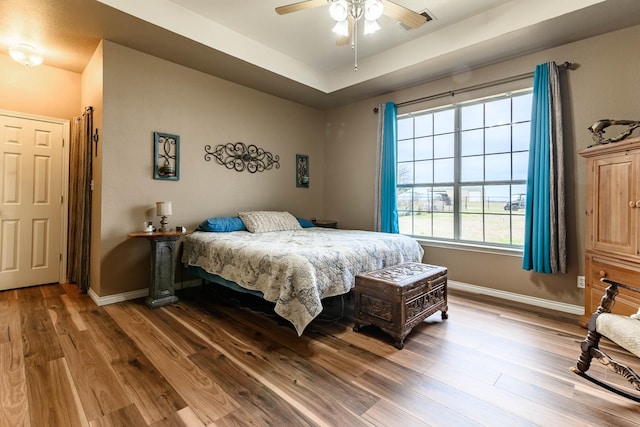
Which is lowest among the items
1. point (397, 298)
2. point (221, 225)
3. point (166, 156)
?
point (397, 298)

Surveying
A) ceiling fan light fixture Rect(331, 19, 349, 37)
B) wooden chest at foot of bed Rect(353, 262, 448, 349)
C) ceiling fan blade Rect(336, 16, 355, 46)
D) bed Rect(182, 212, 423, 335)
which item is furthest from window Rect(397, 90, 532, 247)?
ceiling fan light fixture Rect(331, 19, 349, 37)

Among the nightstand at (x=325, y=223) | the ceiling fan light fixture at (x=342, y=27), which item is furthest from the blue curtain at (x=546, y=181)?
the nightstand at (x=325, y=223)

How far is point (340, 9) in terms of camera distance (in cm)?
218

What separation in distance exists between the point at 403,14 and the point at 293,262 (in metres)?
2.01

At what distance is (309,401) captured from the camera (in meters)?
1.63

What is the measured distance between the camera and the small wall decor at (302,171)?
4.99 metres

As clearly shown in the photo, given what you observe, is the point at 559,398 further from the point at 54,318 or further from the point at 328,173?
the point at 328,173

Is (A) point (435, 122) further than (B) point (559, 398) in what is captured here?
Yes

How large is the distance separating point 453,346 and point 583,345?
2.48 ft

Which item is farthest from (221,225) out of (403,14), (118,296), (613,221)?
(613,221)

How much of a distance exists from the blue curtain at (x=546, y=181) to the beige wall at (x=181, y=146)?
3186 mm

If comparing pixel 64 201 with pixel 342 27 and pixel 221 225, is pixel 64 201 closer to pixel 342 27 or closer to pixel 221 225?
pixel 221 225

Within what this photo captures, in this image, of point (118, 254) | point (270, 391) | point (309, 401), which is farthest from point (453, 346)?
point (118, 254)

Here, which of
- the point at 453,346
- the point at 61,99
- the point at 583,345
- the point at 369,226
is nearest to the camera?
the point at 583,345
